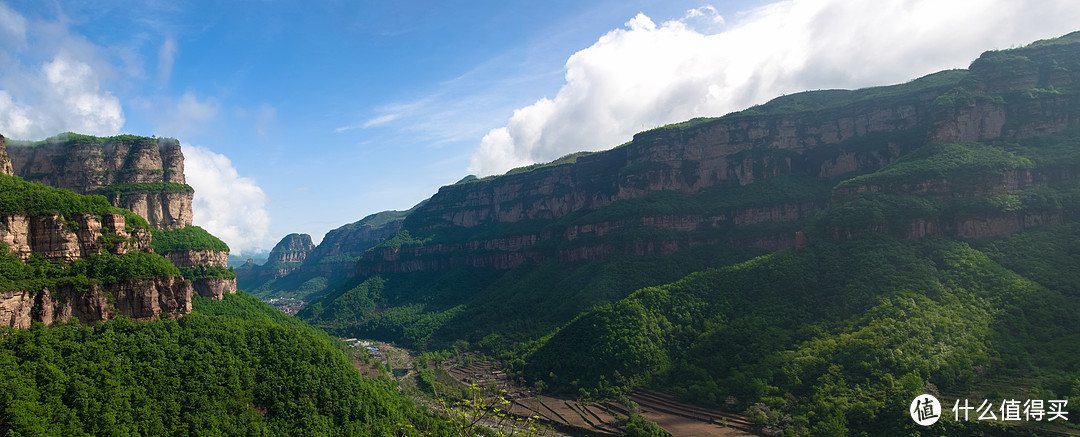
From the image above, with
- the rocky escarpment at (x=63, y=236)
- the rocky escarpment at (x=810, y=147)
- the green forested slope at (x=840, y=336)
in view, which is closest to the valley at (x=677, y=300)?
the rocky escarpment at (x=63, y=236)

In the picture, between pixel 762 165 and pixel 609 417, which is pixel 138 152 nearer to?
pixel 609 417

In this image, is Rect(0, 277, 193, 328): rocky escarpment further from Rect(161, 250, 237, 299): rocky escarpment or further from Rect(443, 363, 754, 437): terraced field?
Rect(443, 363, 754, 437): terraced field

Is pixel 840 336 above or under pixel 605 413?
above

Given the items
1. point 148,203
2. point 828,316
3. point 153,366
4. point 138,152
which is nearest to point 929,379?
point 828,316

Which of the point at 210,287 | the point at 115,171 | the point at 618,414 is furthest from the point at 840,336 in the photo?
the point at 115,171

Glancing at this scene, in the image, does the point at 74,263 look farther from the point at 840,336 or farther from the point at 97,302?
the point at 840,336

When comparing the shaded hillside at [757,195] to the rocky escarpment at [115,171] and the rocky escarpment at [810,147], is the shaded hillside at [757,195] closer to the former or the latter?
Answer: the rocky escarpment at [810,147]

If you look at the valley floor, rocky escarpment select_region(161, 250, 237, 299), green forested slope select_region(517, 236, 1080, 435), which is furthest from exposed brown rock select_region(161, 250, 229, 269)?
green forested slope select_region(517, 236, 1080, 435)
